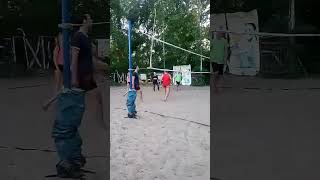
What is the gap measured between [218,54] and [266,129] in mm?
669

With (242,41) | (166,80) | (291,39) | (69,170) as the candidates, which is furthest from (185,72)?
(69,170)

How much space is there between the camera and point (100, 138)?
12.1 feet

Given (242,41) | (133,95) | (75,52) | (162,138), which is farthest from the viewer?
(162,138)

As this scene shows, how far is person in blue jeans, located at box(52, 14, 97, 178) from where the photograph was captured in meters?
3.42

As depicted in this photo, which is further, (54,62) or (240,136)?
(240,136)

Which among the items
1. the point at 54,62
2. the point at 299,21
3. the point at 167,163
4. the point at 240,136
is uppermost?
the point at 299,21

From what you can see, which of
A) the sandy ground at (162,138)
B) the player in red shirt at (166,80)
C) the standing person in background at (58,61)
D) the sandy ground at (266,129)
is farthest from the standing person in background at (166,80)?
the standing person in background at (58,61)

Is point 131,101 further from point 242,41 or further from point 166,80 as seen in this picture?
point 242,41

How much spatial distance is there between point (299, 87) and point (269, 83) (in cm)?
21

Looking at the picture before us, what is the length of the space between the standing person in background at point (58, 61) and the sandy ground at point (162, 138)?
2.14ft

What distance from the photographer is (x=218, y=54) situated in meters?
3.56

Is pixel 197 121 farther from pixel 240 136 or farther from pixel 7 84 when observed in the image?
pixel 7 84

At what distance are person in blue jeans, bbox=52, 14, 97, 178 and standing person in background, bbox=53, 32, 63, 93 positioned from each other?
0.08 m

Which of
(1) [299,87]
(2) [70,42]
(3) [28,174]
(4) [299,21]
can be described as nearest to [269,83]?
(1) [299,87]
